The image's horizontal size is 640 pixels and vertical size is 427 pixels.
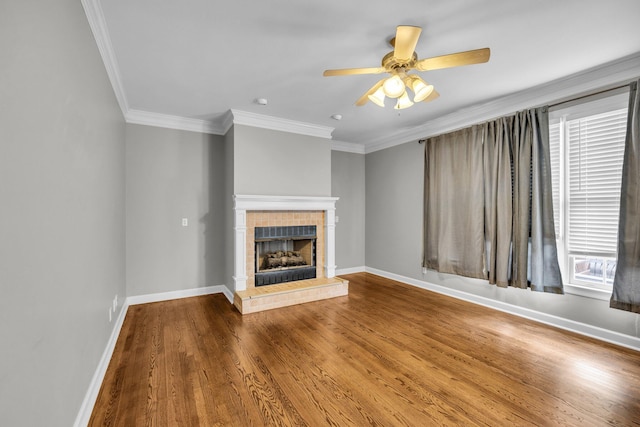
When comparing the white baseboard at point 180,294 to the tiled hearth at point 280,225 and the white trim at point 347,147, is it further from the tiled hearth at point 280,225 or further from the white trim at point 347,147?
the white trim at point 347,147

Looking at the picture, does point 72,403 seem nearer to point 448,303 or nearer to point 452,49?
point 452,49

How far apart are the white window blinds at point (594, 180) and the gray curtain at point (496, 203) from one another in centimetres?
22

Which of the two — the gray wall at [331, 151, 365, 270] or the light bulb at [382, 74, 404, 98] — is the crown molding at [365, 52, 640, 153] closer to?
the gray wall at [331, 151, 365, 270]

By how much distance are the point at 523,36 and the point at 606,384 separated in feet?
8.92

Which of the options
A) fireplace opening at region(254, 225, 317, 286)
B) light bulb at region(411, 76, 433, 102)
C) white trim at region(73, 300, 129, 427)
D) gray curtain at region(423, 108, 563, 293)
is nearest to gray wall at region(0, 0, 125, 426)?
white trim at region(73, 300, 129, 427)

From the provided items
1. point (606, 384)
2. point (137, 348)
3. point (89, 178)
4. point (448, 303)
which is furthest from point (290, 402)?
point (448, 303)

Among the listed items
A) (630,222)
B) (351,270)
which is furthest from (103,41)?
(351,270)

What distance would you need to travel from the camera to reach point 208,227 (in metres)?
4.32

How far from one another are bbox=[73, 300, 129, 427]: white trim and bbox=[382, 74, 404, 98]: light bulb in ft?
9.53

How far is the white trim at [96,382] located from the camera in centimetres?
165

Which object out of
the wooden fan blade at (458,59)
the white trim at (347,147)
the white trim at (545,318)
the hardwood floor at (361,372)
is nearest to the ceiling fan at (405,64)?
the wooden fan blade at (458,59)

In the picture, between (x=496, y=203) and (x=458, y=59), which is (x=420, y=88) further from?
(x=496, y=203)

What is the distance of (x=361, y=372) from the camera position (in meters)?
2.25

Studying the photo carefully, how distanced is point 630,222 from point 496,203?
1.16 m
